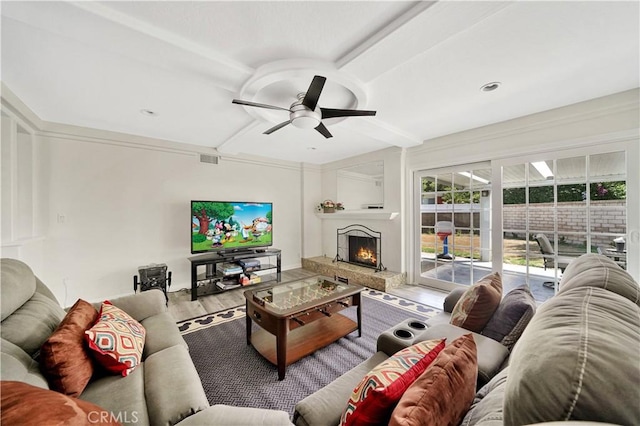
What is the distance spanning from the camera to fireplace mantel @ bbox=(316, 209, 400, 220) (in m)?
4.07

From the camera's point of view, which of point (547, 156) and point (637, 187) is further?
point (547, 156)

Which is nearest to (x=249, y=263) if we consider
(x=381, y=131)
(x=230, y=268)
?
(x=230, y=268)

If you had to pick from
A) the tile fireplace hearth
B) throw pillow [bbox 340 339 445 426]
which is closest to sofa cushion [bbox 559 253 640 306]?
throw pillow [bbox 340 339 445 426]

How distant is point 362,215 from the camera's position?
4477 mm

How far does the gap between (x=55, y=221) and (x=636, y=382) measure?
461 cm

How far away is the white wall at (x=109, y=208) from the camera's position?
287cm

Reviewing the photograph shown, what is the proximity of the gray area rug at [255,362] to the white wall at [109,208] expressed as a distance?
1527mm

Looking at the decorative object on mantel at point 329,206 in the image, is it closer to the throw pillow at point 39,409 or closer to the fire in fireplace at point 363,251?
the fire in fireplace at point 363,251

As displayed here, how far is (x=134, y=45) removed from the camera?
152 centimetres

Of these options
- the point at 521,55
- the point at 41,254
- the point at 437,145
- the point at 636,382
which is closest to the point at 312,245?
the point at 437,145

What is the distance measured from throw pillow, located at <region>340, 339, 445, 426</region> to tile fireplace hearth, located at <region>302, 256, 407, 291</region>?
228cm

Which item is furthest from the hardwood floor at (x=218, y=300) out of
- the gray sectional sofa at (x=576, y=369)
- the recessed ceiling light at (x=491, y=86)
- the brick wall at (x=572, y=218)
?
the gray sectional sofa at (x=576, y=369)

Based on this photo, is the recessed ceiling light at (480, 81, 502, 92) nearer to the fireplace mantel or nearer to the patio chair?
the patio chair

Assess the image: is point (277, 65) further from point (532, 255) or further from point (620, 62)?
point (532, 255)
